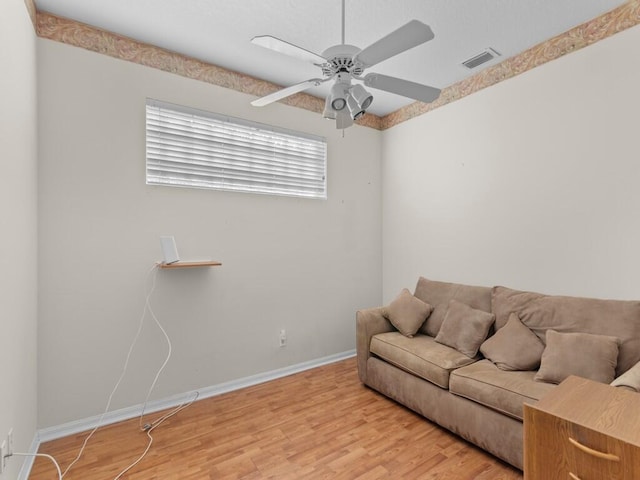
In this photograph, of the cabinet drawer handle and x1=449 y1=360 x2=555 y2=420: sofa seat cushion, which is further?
x1=449 y1=360 x2=555 y2=420: sofa seat cushion

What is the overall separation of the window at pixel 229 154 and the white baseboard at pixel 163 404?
1.80 meters

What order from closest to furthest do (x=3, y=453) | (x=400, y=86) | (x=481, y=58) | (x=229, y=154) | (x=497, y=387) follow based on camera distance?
(x=3, y=453)
(x=400, y=86)
(x=497, y=387)
(x=481, y=58)
(x=229, y=154)

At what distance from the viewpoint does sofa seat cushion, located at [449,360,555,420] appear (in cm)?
185

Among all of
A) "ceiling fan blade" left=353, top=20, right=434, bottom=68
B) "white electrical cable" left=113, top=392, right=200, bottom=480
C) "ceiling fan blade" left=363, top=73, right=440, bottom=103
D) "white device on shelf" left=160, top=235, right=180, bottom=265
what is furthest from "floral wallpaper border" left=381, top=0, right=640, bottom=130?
"white electrical cable" left=113, top=392, right=200, bottom=480

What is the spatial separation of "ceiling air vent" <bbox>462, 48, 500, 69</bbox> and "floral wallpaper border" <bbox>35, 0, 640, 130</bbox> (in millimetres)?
184

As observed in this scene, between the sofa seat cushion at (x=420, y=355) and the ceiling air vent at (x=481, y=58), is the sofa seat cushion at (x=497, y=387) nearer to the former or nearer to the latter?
the sofa seat cushion at (x=420, y=355)

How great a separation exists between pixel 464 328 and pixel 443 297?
0.49 meters

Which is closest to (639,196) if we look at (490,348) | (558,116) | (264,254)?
(558,116)

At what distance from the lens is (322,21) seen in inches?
88.0

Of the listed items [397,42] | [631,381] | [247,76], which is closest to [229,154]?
[247,76]

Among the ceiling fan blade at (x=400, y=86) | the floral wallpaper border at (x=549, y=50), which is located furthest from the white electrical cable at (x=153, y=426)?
the floral wallpaper border at (x=549, y=50)

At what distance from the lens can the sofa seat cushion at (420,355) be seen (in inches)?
91.4

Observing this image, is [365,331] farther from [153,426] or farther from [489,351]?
[153,426]

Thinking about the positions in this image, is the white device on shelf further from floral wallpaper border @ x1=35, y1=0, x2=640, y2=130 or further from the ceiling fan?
floral wallpaper border @ x1=35, y1=0, x2=640, y2=130
